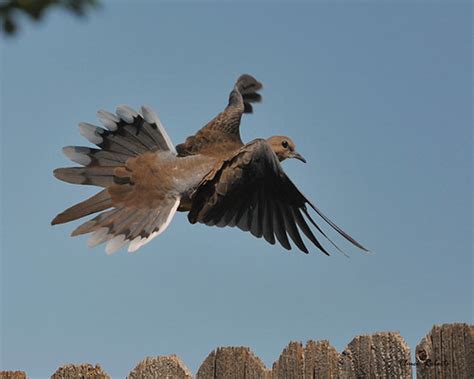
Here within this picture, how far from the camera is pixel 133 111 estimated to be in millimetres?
5633

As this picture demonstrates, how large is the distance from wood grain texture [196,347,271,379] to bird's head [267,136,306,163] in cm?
337

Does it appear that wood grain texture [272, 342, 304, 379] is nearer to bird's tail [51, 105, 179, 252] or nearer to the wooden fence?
the wooden fence

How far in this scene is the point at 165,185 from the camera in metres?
5.36

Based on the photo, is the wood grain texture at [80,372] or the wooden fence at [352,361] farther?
the wood grain texture at [80,372]

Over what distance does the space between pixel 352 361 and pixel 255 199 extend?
8.47ft

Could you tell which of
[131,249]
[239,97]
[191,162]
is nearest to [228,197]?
[191,162]

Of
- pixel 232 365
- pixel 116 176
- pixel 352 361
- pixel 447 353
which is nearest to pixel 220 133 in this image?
pixel 116 176

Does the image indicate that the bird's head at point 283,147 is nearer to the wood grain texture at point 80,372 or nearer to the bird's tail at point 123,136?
the bird's tail at point 123,136

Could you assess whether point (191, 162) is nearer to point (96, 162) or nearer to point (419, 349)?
point (96, 162)

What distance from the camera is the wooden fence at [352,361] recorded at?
306 centimetres

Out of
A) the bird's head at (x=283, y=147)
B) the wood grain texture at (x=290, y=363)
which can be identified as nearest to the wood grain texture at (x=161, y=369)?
the wood grain texture at (x=290, y=363)

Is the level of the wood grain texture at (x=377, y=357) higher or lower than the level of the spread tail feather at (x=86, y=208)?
lower

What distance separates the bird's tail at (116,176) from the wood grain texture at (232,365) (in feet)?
5.71

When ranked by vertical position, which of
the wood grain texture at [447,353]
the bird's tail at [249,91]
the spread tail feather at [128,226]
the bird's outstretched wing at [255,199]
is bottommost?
the wood grain texture at [447,353]
